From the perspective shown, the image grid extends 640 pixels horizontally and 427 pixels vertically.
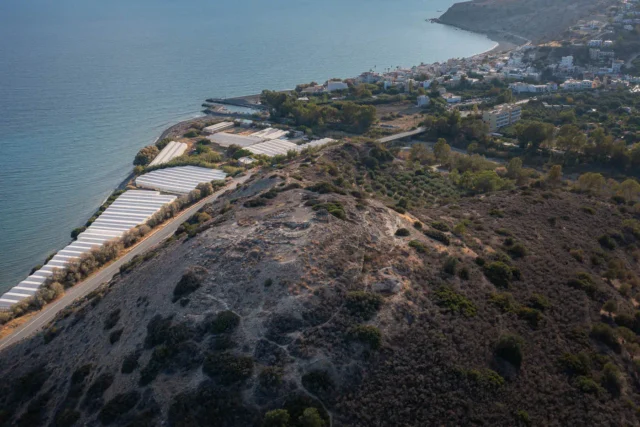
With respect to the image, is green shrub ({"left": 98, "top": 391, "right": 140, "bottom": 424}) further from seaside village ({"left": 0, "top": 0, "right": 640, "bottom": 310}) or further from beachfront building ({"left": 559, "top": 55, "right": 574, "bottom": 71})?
beachfront building ({"left": 559, "top": 55, "right": 574, "bottom": 71})

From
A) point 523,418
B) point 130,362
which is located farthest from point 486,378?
point 130,362

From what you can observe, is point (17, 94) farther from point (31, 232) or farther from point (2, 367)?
point (2, 367)

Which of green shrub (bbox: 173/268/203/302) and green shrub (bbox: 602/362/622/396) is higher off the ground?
green shrub (bbox: 173/268/203/302)

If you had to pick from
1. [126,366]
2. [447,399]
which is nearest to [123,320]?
[126,366]

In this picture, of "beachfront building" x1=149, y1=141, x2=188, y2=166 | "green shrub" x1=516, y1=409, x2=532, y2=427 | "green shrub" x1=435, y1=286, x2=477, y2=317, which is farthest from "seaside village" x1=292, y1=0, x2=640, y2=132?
"green shrub" x1=516, y1=409, x2=532, y2=427

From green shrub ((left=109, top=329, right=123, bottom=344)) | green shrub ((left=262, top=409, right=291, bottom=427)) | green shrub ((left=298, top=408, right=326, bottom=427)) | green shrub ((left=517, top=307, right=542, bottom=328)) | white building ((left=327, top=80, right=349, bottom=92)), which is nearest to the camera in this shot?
green shrub ((left=298, top=408, right=326, bottom=427))

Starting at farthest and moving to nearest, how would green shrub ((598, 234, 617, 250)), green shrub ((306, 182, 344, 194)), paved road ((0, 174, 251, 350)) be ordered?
green shrub ((598, 234, 617, 250)), green shrub ((306, 182, 344, 194)), paved road ((0, 174, 251, 350))

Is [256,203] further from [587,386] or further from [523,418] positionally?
[587,386]

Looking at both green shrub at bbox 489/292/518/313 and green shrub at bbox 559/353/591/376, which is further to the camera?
green shrub at bbox 489/292/518/313
